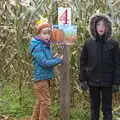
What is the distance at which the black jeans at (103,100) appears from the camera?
6.11 meters

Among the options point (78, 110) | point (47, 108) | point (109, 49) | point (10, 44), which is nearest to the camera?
point (109, 49)

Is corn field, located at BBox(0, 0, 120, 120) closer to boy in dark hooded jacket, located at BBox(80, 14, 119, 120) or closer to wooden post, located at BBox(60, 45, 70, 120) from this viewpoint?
wooden post, located at BBox(60, 45, 70, 120)

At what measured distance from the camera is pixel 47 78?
6.30 meters

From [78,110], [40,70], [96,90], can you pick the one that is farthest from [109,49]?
[78,110]

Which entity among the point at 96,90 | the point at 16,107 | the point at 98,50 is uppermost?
the point at 98,50

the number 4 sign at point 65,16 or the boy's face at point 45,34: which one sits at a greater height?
the number 4 sign at point 65,16

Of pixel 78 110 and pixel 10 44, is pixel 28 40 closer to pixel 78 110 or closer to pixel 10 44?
pixel 10 44

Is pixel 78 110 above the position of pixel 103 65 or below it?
below

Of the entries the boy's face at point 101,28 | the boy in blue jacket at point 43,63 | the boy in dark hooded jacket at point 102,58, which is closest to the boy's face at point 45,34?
the boy in blue jacket at point 43,63

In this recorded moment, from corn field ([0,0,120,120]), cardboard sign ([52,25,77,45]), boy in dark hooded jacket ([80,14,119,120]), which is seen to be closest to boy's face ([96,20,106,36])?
boy in dark hooded jacket ([80,14,119,120])

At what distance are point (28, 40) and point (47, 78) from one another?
157 centimetres

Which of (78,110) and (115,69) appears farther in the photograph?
(78,110)

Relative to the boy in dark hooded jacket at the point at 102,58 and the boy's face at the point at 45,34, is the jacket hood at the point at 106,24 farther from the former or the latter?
the boy's face at the point at 45,34

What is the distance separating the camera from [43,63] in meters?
6.18
